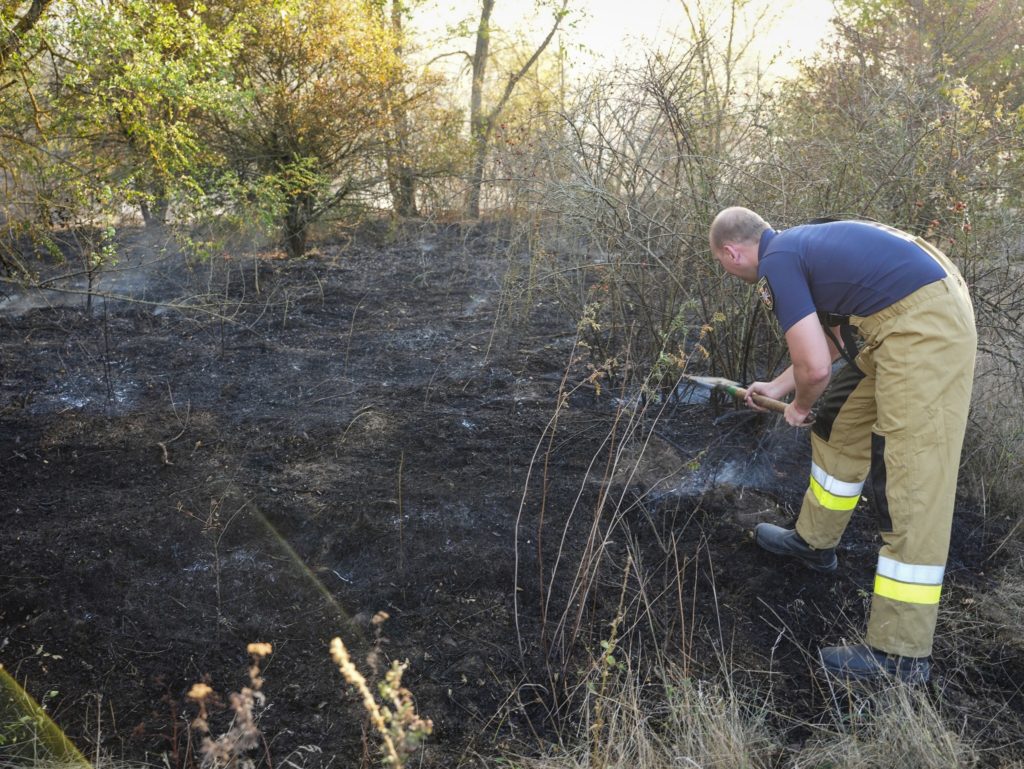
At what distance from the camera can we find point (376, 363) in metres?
5.49

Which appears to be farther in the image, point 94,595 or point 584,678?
point 94,595

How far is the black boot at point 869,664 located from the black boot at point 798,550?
0.59 meters

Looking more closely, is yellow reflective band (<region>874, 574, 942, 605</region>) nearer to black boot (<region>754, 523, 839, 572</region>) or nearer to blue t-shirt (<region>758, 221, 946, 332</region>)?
black boot (<region>754, 523, 839, 572</region>)

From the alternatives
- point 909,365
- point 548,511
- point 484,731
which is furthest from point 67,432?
point 909,365

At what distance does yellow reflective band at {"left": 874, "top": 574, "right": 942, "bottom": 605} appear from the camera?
266 cm

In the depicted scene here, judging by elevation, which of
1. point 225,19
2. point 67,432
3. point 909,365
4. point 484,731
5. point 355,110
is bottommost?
point 484,731

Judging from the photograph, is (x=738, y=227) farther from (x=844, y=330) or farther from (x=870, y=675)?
(x=870, y=675)

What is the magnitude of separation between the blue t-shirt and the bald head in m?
0.08

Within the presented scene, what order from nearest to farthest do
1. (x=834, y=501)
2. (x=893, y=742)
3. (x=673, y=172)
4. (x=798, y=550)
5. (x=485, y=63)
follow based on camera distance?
(x=893, y=742), (x=834, y=501), (x=798, y=550), (x=673, y=172), (x=485, y=63)

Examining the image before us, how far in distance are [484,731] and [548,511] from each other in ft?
4.50

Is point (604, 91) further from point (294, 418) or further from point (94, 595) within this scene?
point (94, 595)

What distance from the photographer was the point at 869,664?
106 inches

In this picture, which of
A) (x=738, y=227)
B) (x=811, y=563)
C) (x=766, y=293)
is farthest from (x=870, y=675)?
(x=738, y=227)

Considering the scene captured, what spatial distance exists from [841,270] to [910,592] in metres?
1.19
